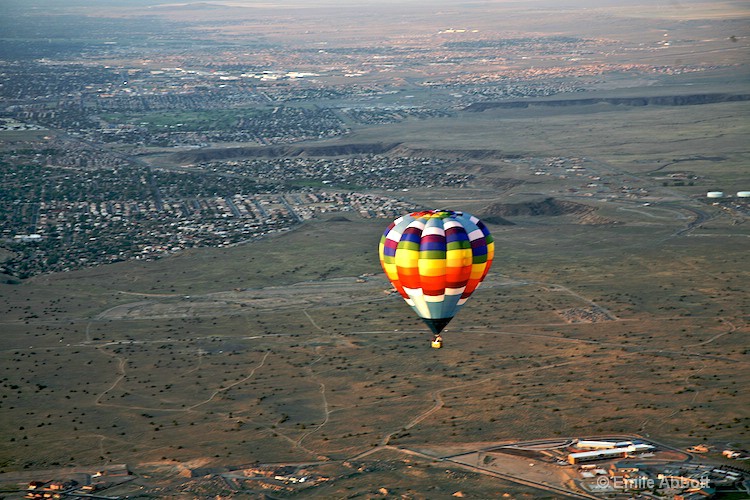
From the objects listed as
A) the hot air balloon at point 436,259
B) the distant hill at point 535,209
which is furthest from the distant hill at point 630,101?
the hot air balloon at point 436,259

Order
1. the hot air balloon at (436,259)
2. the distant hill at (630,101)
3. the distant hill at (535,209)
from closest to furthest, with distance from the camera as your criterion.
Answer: the hot air balloon at (436,259), the distant hill at (535,209), the distant hill at (630,101)

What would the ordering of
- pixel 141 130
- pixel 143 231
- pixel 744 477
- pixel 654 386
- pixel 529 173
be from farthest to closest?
1. pixel 141 130
2. pixel 529 173
3. pixel 143 231
4. pixel 654 386
5. pixel 744 477

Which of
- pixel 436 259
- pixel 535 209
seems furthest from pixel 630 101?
pixel 436 259

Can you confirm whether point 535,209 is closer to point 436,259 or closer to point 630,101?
point 436,259

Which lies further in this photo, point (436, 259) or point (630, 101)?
point (630, 101)

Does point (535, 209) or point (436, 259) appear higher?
point (436, 259)

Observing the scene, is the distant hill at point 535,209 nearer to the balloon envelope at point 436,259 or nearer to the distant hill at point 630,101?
the balloon envelope at point 436,259

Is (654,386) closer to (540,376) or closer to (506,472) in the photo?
(540,376)

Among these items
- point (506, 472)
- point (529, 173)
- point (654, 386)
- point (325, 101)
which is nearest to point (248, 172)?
point (529, 173)

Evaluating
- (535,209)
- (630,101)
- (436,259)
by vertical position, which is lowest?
(630,101)
